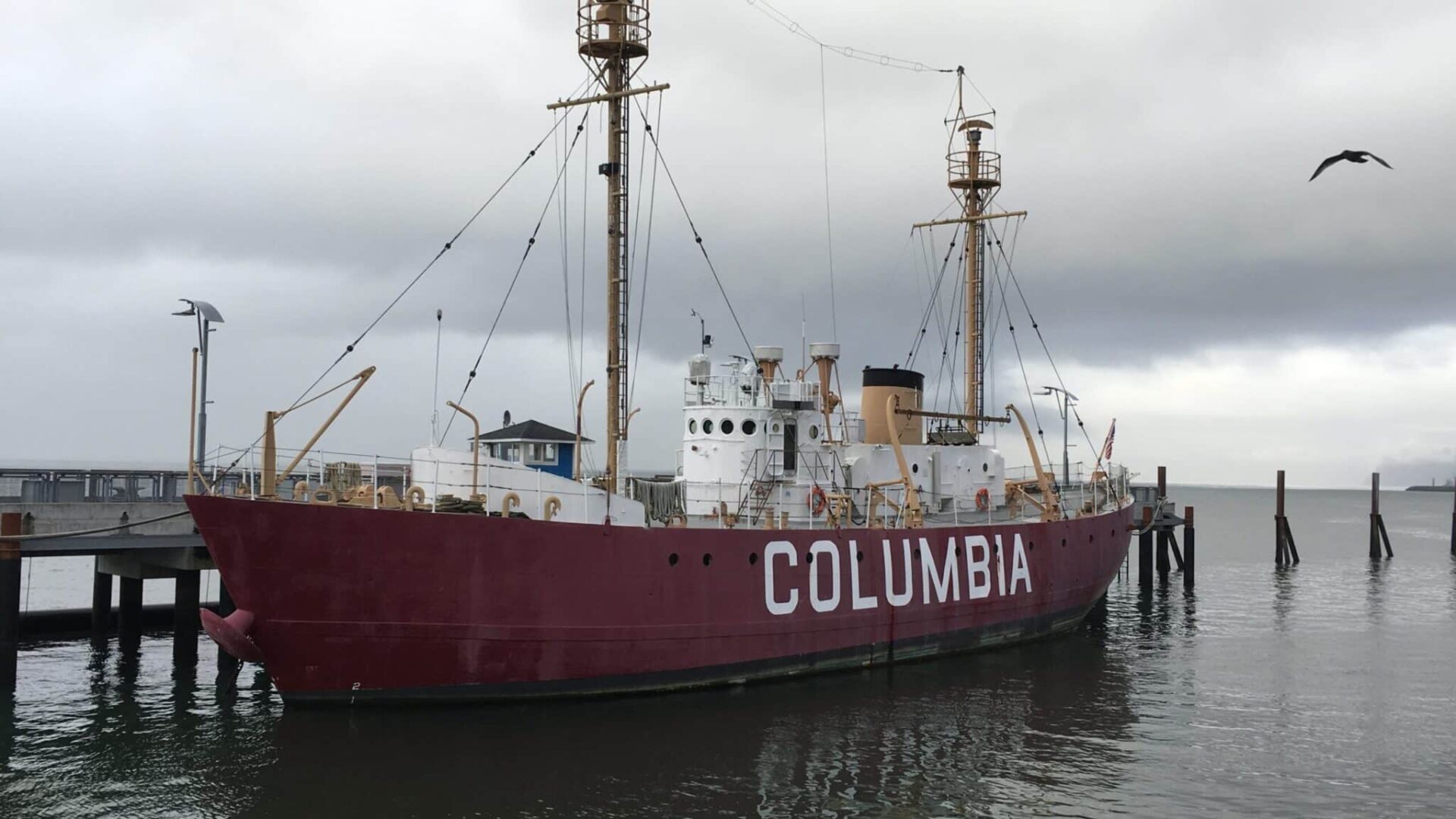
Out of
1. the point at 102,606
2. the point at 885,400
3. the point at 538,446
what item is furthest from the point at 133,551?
the point at 885,400

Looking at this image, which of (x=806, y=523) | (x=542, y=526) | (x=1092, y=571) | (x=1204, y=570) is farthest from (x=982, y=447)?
(x=1204, y=570)

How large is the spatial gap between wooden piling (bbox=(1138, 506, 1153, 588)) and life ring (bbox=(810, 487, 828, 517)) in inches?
821

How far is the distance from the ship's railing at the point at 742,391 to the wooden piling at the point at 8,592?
41.2ft

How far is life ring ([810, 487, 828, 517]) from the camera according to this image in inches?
843

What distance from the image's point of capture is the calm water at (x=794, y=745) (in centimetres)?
1411

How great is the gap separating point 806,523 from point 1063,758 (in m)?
7.53

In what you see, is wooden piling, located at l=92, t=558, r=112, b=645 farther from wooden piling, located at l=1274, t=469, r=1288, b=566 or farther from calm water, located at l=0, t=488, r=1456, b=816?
wooden piling, located at l=1274, t=469, r=1288, b=566

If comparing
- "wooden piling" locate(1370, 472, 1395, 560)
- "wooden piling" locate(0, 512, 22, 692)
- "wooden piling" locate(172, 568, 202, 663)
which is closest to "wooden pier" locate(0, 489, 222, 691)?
"wooden piling" locate(172, 568, 202, 663)

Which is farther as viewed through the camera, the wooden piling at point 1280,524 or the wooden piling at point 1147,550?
the wooden piling at point 1280,524

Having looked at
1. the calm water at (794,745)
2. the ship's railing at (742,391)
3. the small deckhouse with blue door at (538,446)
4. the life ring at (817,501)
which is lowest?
the calm water at (794,745)

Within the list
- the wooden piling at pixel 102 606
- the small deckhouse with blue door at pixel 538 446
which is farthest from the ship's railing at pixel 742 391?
the wooden piling at pixel 102 606

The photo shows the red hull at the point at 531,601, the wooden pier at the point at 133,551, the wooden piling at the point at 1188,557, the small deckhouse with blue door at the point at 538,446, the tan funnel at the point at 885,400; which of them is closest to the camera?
the red hull at the point at 531,601

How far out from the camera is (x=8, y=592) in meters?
17.7

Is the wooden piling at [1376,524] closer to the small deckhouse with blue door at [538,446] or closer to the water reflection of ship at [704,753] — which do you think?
the water reflection of ship at [704,753]
